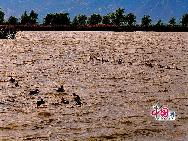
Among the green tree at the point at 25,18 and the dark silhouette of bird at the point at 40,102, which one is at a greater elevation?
the green tree at the point at 25,18

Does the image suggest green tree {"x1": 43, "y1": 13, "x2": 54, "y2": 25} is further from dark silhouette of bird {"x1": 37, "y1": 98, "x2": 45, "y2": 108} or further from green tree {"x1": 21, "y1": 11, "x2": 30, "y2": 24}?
dark silhouette of bird {"x1": 37, "y1": 98, "x2": 45, "y2": 108}

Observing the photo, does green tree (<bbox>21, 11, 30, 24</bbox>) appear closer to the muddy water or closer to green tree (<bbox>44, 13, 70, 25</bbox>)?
green tree (<bbox>44, 13, 70, 25</bbox>)

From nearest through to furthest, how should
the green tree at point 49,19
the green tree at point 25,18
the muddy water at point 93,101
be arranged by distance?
the muddy water at point 93,101 < the green tree at point 49,19 < the green tree at point 25,18

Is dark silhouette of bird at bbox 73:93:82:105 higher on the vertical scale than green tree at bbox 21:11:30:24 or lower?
lower

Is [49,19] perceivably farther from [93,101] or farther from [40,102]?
[40,102]

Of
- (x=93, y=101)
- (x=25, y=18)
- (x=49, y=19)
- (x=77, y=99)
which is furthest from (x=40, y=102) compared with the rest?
(x=25, y=18)

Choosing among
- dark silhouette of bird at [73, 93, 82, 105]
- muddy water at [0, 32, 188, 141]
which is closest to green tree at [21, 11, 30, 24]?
muddy water at [0, 32, 188, 141]

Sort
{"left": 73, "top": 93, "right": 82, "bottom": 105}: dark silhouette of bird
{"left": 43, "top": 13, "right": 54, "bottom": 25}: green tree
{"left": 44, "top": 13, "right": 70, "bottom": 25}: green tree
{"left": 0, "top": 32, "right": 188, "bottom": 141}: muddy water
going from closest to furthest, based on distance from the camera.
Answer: {"left": 0, "top": 32, "right": 188, "bottom": 141}: muddy water < {"left": 73, "top": 93, "right": 82, "bottom": 105}: dark silhouette of bird < {"left": 44, "top": 13, "right": 70, "bottom": 25}: green tree < {"left": 43, "top": 13, "right": 54, "bottom": 25}: green tree

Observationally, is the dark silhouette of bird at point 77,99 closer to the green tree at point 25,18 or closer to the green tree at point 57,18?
the green tree at point 57,18

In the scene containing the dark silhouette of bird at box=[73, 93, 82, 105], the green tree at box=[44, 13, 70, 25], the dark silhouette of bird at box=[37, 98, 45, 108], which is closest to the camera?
→ the dark silhouette of bird at box=[37, 98, 45, 108]

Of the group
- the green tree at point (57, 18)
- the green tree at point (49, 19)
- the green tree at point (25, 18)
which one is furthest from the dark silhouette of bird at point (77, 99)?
the green tree at point (25, 18)

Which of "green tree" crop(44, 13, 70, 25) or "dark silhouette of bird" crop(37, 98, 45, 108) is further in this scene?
"green tree" crop(44, 13, 70, 25)

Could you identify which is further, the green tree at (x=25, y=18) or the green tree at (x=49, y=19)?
the green tree at (x=25, y=18)

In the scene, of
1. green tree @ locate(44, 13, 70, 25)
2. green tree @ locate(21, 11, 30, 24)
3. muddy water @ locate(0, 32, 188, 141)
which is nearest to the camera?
muddy water @ locate(0, 32, 188, 141)
